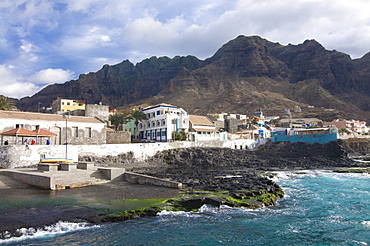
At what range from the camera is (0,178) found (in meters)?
22.7

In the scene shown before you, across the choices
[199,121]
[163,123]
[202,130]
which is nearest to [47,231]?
[163,123]

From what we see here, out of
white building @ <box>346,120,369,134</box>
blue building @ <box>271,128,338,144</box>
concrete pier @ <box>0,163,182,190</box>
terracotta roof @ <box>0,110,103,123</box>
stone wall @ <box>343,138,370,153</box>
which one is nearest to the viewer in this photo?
concrete pier @ <box>0,163,182,190</box>

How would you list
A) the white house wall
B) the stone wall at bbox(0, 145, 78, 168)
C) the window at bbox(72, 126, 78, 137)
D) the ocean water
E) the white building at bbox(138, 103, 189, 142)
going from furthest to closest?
1. the white building at bbox(138, 103, 189, 142)
2. the window at bbox(72, 126, 78, 137)
3. the white house wall
4. the stone wall at bbox(0, 145, 78, 168)
5. the ocean water

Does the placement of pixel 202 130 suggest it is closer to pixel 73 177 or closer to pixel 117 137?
pixel 117 137

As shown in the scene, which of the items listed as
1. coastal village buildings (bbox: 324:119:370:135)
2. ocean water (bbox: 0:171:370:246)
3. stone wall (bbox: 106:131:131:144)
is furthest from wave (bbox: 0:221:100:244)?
coastal village buildings (bbox: 324:119:370:135)

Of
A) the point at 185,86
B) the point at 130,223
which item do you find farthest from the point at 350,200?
Result: the point at 185,86

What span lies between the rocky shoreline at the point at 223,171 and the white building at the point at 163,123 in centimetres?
828

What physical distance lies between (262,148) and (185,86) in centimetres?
13298

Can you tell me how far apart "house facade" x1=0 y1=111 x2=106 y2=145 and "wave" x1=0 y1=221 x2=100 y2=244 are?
22222 millimetres

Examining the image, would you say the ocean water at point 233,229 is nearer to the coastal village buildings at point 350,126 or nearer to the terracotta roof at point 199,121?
the terracotta roof at point 199,121

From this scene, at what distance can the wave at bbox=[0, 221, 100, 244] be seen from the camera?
1099 cm

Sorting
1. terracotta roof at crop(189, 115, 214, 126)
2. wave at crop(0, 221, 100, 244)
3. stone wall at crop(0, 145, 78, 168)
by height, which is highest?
terracotta roof at crop(189, 115, 214, 126)

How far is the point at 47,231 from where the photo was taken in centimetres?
1187

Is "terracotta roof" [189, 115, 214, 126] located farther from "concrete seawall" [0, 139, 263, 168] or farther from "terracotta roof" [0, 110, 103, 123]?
"terracotta roof" [0, 110, 103, 123]
